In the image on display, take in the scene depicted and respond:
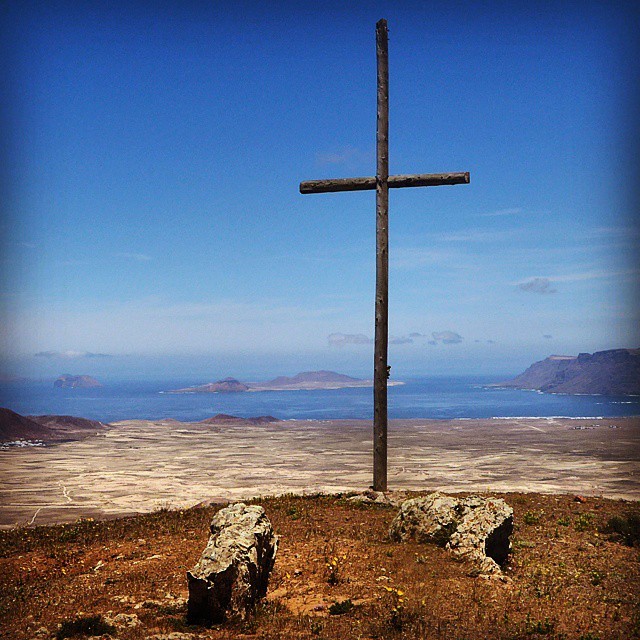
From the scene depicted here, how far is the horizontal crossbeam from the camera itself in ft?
40.4

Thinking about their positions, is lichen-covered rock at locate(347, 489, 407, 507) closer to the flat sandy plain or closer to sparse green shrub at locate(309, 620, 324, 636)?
the flat sandy plain

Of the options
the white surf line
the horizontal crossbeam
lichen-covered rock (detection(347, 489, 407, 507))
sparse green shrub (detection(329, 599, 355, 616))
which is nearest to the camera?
sparse green shrub (detection(329, 599, 355, 616))

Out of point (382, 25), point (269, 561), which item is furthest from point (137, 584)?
point (382, 25)

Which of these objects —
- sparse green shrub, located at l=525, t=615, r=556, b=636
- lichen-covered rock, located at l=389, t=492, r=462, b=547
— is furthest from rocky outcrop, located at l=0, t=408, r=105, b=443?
sparse green shrub, located at l=525, t=615, r=556, b=636

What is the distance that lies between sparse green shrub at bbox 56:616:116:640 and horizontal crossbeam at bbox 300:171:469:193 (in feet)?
29.2

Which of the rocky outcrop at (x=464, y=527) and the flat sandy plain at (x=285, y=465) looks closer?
the rocky outcrop at (x=464, y=527)

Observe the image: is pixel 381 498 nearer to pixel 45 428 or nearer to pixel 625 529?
pixel 625 529

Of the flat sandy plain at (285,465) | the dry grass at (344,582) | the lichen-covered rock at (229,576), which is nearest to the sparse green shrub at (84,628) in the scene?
the dry grass at (344,582)

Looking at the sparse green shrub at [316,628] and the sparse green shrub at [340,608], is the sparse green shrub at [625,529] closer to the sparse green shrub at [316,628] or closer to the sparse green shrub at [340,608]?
the sparse green shrub at [340,608]

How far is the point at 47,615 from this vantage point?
6.98 meters

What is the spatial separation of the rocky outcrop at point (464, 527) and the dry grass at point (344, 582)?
228 mm

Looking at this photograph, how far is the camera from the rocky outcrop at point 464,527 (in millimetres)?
8500

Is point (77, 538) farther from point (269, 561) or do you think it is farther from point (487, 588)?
point (487, 588)

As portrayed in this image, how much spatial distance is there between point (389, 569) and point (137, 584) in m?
3.23
